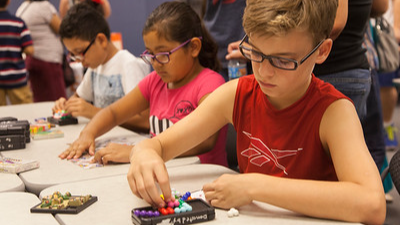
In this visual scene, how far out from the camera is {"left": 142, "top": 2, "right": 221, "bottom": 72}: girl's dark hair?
1.89 metres

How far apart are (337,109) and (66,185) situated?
805 mm

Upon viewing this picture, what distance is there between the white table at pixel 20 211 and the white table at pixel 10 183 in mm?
81

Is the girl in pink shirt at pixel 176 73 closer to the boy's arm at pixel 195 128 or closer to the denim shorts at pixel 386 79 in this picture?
the boy's arm at pixel 195 128

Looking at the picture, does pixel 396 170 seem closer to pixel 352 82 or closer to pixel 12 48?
pixel 352 82

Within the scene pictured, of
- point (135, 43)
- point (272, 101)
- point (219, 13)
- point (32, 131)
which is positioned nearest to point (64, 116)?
point (32, 131)

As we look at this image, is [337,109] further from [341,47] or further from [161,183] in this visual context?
[341,47]

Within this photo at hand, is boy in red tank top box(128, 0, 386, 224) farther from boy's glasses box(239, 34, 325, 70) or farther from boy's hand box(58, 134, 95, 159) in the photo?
boy's hand box(58, 134, 95, 159)

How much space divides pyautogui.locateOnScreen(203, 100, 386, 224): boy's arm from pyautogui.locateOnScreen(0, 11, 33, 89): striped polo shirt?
3613 mm

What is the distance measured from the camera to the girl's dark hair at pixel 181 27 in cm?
189

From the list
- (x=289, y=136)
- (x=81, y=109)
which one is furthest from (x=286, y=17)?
(x=81, y=109)

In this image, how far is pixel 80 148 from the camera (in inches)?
69.8

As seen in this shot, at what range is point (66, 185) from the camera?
1.36 meters

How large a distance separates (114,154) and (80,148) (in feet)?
0.77

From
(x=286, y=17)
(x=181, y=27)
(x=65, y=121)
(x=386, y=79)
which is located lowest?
(x=386, y=79)
